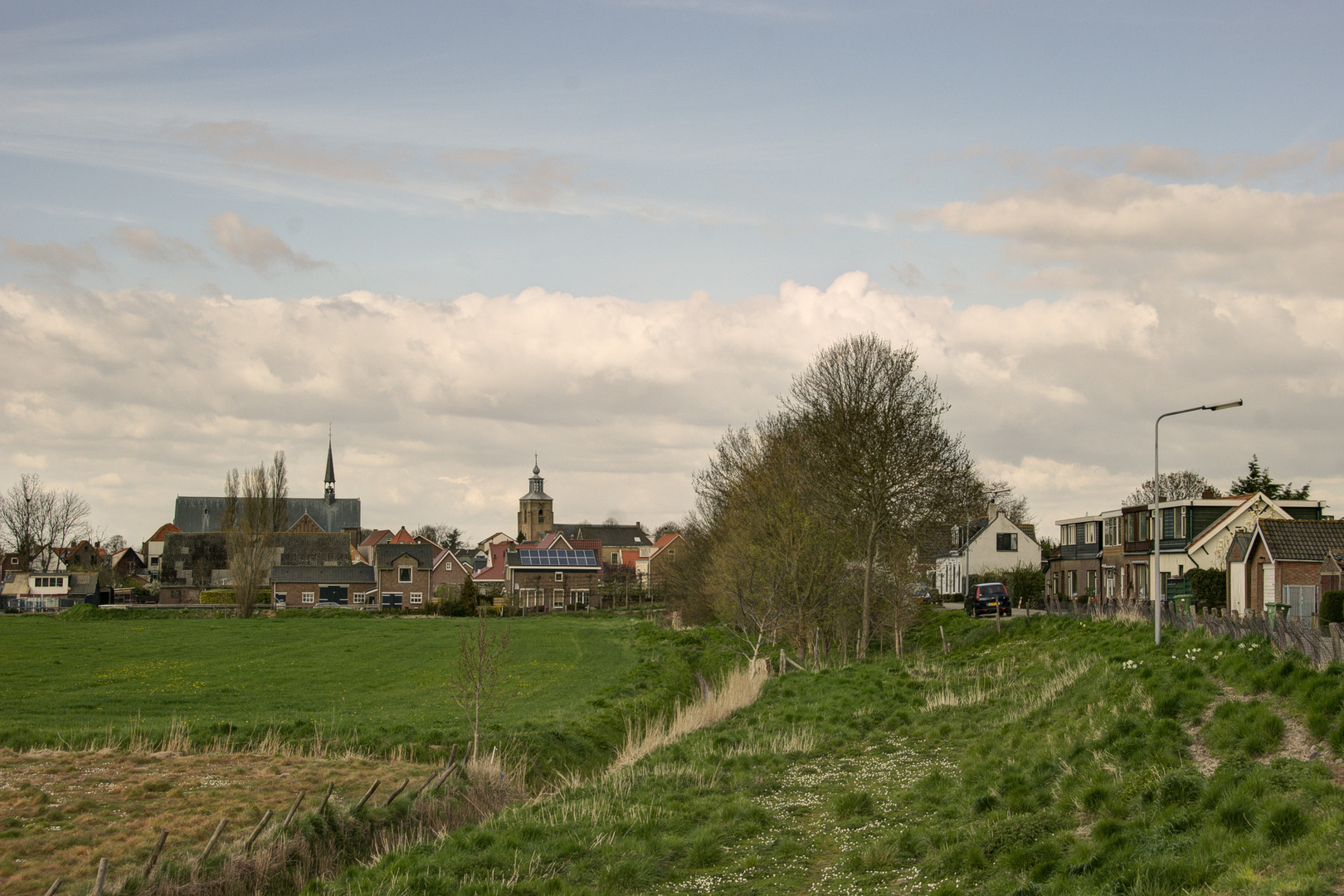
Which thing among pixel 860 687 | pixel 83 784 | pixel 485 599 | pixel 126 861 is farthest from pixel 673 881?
pixel 485 599

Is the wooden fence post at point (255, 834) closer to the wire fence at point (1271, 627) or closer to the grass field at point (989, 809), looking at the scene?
the grass field at point (989, 809)

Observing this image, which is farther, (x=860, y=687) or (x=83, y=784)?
(x=860, y=687)

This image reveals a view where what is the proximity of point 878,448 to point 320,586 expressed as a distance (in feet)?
259

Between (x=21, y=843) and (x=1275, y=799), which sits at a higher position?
(x=1275, y=799)

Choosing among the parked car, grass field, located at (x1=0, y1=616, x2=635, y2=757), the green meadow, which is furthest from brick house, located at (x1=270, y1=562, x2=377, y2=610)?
the parked car

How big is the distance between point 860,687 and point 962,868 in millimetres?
16276

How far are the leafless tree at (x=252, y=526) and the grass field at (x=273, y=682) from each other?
1733 cm

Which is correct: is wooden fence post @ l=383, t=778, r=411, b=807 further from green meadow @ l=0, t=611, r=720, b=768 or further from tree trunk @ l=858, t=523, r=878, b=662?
tree trunk @ l=858, t=523, r=878, b=662

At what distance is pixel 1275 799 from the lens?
10.7 meters

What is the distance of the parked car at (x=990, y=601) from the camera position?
51625 millimetres

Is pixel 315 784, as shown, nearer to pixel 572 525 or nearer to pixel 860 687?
pixel 860 687

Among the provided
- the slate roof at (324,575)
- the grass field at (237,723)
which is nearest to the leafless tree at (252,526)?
the slate roof at (324,575)

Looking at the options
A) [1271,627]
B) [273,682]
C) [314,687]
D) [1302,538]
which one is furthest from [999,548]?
[1271,627]

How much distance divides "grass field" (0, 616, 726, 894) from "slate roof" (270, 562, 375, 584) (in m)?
45.9
